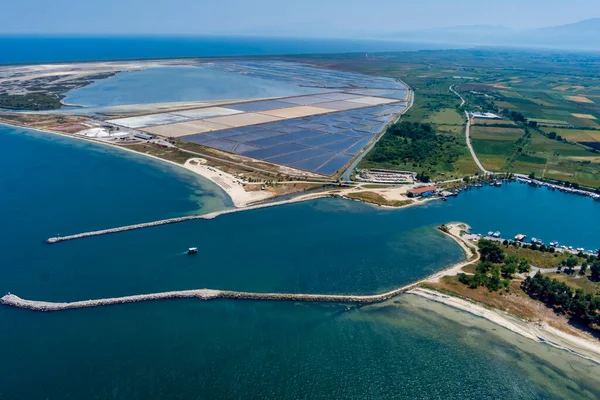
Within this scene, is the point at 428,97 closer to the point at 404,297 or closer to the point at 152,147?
the point at 152,147

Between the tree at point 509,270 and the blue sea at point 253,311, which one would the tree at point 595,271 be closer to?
the tree at point 509,270

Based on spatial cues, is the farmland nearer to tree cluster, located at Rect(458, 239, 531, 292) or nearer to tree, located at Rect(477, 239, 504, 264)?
tree, located at Rect(477, 239, 504, 264)

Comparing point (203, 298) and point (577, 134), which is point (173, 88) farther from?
point (577, 134)

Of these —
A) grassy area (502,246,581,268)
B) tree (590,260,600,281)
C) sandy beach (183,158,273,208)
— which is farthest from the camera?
sandy beach (183,158,273,208)

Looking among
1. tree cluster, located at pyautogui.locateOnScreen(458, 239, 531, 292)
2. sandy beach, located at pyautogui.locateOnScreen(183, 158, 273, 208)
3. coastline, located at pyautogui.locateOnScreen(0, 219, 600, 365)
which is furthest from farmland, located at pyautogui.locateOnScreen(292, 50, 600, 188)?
coastline, located at pyautogui.locateOnScreen(0, 219, 600, 365)

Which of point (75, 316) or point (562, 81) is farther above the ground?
point (562, 81)

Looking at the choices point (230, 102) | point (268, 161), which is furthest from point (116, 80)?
point (268, 161)

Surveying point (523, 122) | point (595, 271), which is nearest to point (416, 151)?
point (595, 271)
